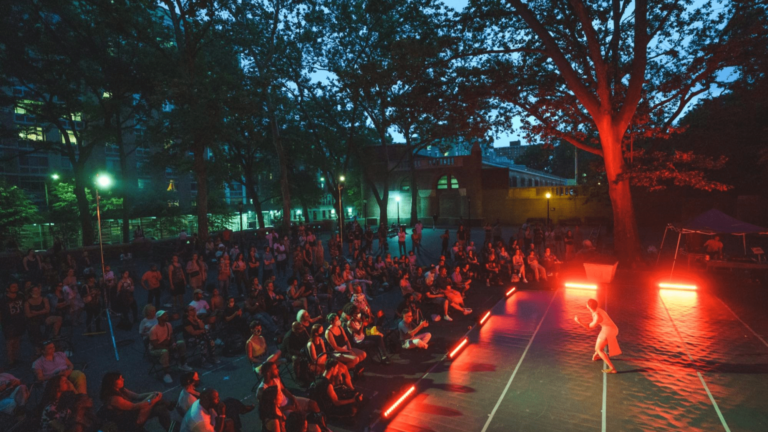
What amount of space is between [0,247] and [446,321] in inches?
998

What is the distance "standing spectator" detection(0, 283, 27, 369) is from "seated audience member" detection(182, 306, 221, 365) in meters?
3.18

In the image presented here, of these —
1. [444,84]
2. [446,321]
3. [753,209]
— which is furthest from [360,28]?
[753,209]

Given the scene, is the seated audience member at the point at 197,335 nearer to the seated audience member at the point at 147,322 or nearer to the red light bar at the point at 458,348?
the seated audience member at the point at 147,322

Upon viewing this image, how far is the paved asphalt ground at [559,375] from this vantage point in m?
5.94

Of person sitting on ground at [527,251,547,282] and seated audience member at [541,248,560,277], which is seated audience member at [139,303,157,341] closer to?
person sitting on ground at [527,251,547,282]

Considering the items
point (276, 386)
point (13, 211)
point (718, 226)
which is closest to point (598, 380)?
point (276, 386)

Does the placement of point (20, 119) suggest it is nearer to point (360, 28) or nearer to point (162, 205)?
point (162, 205)

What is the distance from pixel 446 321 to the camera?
1089cm

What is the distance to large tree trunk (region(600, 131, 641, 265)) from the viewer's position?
16.7 m

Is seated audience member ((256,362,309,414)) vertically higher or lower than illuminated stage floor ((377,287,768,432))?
higher

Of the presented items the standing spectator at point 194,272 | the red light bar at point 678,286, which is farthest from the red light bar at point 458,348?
the red light bar at point 678,286

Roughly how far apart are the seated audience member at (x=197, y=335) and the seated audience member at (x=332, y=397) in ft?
10.0

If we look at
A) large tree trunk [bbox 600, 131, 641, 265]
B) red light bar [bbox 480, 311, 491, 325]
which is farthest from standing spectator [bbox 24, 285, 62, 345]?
large tree trunk [bbox 600, 131, 641, 265]

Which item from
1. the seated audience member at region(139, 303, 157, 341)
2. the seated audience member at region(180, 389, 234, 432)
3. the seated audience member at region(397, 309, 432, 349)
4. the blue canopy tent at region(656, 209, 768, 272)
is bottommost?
the seated audience member at region(397, 309, 432, 349)
